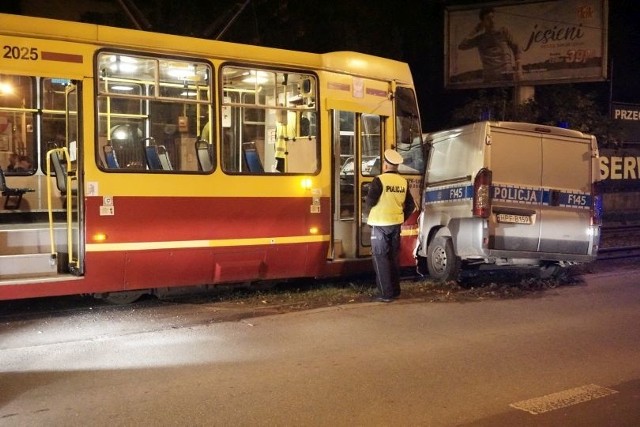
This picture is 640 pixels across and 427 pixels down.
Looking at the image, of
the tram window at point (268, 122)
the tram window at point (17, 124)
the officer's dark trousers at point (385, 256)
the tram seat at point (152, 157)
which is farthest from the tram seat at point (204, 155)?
the tram window at point (17, 124)

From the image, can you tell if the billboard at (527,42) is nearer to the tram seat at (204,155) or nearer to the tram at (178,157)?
the tram at (178,157)

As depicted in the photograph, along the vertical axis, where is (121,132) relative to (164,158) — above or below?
above

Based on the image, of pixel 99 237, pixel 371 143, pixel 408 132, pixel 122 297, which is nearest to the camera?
pixel 99 237

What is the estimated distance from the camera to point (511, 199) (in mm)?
9281

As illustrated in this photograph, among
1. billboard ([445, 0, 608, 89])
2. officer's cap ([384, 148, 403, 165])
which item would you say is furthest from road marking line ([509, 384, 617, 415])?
billboard ([445, 0, 608, 89])

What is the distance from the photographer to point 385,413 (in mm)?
5004

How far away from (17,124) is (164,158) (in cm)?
279

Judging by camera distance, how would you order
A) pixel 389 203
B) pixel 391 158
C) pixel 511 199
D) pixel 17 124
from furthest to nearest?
1. pixel 17 124
2. pixel 511 199
3. pixel 391 158
4. pixel 389 203

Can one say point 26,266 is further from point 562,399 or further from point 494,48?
point 494,48

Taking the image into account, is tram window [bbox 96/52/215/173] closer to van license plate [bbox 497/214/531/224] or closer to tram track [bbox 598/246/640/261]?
van license plate [bbox 497/214/531/224]

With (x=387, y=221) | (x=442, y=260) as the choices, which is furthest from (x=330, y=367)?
(x=442, y=260)

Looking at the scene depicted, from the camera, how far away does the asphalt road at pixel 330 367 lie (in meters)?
4.98

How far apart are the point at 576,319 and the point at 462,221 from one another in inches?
80.5

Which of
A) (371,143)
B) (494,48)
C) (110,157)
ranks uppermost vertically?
(494,48)
